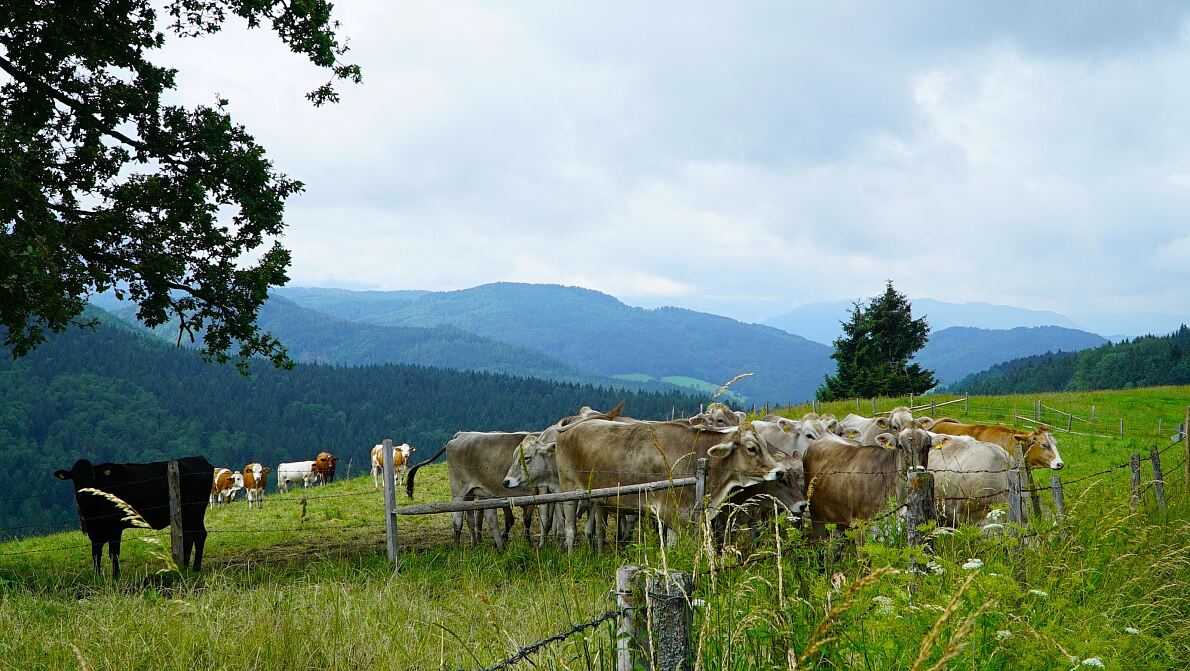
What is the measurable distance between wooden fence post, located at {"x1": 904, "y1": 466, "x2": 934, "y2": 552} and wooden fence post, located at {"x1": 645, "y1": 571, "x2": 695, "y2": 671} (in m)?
2.58

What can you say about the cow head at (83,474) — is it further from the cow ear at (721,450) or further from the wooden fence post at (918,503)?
the wooden fence post at (918,503)

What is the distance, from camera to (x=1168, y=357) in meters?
97.6

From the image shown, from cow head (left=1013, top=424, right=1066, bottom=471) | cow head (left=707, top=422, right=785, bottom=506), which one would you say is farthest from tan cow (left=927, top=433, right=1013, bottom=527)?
cow head (left=1013, top=424, right=1066, bottom=471)

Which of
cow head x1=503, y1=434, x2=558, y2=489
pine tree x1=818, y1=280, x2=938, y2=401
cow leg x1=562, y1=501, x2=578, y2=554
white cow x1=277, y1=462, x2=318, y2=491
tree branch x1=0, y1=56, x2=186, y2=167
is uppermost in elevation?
tree branch x1=0, y1=56, x2=186, y2=167

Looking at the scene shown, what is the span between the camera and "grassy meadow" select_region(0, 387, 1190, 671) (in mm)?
2961

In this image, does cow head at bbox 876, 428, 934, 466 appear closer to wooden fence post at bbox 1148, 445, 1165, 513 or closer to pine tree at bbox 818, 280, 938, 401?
wooden fence post at bbox 1148, 445, 1165, 513

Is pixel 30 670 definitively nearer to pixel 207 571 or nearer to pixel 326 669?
pixel 326 669

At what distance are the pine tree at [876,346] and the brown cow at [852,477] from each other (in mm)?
36471

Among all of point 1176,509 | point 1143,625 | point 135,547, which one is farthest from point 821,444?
point 135,547

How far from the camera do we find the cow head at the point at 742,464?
9.09 meters

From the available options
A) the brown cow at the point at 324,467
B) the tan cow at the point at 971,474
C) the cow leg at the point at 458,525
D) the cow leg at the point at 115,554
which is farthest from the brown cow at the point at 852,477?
the brown cow at the point at 324,467

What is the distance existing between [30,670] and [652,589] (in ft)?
14.8

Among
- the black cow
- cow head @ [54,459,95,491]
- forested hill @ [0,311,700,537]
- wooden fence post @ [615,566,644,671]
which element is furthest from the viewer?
forested hill @ [0,311,700,537]

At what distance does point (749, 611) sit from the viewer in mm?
3113
